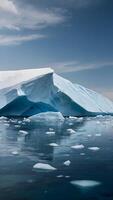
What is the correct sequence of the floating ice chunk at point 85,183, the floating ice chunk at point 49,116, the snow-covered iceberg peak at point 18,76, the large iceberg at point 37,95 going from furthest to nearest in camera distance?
the floating ice chunk at point 49,116
the snow-covered iceberg peak at point 18,76
the large iceberg at point 37,95
the floating ice chunk at point 85,183

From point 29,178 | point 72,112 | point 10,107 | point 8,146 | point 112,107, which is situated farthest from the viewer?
point 112,107

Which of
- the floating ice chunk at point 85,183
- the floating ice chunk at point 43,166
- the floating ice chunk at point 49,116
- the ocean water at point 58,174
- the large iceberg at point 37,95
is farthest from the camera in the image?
the floating ice chunk at point 49,116

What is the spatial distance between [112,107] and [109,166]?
1403 inches

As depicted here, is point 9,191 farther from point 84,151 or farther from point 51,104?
point 51,104

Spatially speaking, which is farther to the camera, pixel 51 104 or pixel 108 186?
pixel 51 104

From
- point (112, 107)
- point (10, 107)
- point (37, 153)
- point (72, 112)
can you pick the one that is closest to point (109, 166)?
point (37, 153)

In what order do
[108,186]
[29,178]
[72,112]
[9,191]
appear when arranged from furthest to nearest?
1. [72,112]
2. [29,178]
3. [108,186]
4. [9,191]

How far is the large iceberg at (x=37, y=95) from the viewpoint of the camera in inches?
991

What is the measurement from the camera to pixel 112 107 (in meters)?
41.2

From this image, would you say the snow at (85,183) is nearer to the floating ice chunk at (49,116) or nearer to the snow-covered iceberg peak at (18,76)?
the snow-covered iceberg peak at (18,76)

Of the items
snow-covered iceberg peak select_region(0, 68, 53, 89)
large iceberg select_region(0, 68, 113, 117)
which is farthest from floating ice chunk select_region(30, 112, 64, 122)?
snow-covered iceberg peak select_region(0, 68, 53, 89)

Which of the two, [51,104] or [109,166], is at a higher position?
[51,104]

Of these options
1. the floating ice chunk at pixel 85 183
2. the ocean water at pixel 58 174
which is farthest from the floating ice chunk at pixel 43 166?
the floating ice chunk at pixel 85 183

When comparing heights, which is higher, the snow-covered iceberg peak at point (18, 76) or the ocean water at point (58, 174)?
the snow-covered iceberg peak at point (18, 76)
